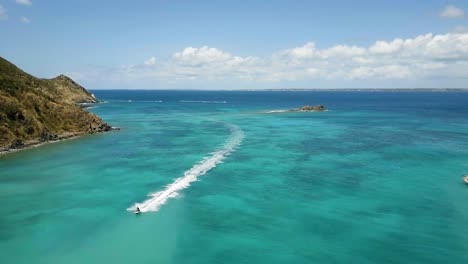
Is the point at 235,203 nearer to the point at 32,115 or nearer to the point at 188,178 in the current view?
the point at 188,178

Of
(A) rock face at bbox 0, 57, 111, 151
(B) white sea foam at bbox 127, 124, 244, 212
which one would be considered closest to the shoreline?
(A) rock face at bbox 0, 57, 111, 151

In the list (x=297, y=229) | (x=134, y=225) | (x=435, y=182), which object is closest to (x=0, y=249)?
(x=134, y=225)

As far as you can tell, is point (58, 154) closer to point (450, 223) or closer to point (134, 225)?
point (134, 225)

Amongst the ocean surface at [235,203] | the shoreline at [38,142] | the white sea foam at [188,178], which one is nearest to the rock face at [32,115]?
the shoreline at [38,142]

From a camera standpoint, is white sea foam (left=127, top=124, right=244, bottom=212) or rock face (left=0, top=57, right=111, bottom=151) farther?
rock face (left=0, top=57, right=111, bottom=151)

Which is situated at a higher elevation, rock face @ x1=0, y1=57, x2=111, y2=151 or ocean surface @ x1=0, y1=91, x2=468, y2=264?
rock face @ x1=0, y1=57, x2=111, y2=151

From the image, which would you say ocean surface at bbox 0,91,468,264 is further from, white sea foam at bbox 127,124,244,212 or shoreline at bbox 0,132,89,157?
shoreline at bbox 0,132,89,157
